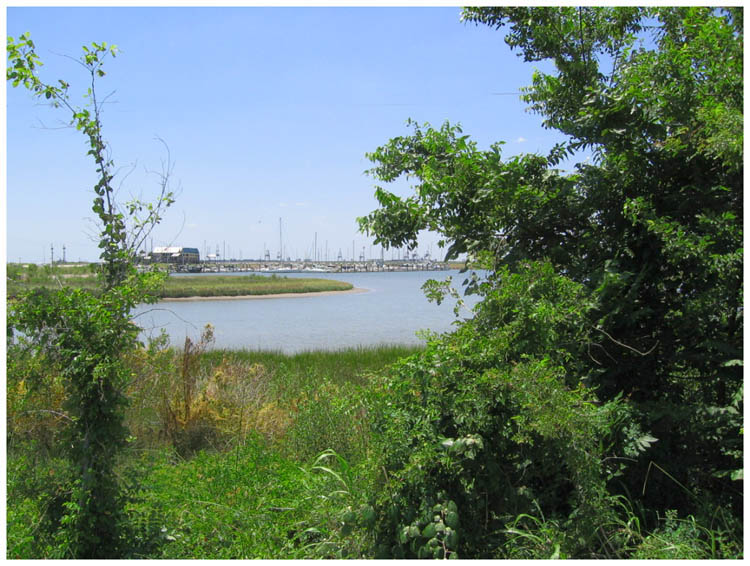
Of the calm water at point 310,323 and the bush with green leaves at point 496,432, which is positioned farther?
the calm water at point 310,323

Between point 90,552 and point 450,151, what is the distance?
10.3ft

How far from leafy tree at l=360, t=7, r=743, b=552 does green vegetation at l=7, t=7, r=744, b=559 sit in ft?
0.05

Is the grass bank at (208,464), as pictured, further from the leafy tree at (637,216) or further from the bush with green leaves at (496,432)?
the leafy tree at (637,216)

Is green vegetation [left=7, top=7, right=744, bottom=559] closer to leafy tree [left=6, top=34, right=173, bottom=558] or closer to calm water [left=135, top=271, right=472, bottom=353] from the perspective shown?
leafy tree [left=6, top=34, right=173, bottom=558]

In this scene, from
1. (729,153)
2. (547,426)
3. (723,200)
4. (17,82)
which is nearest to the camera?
(547,426)

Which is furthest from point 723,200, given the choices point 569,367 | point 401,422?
point 401,422

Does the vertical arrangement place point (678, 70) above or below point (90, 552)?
above

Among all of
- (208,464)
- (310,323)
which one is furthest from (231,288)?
(208,464)

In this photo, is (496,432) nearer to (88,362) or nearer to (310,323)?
(88,362)

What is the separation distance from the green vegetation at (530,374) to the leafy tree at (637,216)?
15mm

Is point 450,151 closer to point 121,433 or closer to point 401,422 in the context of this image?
point 401,422

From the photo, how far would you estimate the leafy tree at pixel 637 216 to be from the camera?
10.2 feet

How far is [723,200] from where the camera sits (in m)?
3.31

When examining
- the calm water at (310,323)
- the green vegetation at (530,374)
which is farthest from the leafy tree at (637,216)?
the calm water at (310,323)
